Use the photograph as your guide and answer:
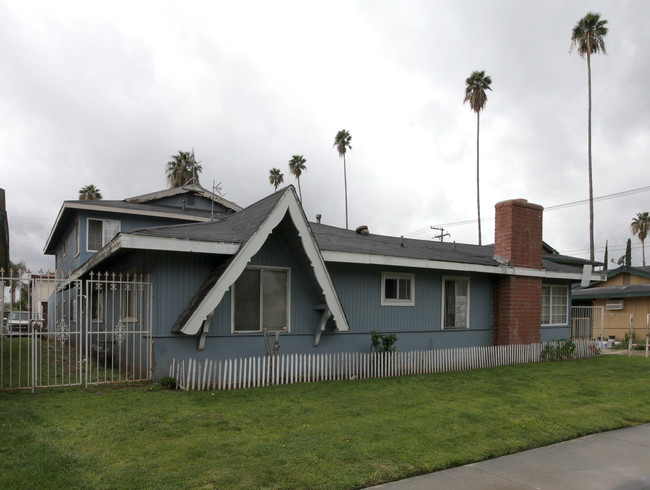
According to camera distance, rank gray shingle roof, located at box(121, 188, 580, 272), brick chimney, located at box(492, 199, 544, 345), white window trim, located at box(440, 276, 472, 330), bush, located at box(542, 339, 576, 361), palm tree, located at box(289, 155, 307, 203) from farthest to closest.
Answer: palm tree, located at box(289, 155, 307, 203) → bush, located at box(542, 339, 576, 361) → brick chimney, located at box(492, 199, 544, 345) → white window trim, located at box(440, 276, 472, 330) → gray shingle roof, located at box(121, 188, 580, 272)

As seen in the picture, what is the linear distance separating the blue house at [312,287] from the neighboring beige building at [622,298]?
10.9 meters

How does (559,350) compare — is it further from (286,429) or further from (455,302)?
(286,429)

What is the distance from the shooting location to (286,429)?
705cm

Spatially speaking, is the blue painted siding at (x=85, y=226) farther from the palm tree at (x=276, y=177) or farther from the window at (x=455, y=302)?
the palm tree at (x=276, y=177)

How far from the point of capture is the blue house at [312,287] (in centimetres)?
1044

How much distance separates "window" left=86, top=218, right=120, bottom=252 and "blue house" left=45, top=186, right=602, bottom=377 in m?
1.00

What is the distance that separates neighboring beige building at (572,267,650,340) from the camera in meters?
26.6

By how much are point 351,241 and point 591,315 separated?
13366 mm

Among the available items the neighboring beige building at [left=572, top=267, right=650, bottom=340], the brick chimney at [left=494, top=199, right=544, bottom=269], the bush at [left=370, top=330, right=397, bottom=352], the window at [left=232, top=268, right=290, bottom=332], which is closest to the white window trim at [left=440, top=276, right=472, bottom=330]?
the brick chimney at [left=494, top=199, right=544, bottom=269]

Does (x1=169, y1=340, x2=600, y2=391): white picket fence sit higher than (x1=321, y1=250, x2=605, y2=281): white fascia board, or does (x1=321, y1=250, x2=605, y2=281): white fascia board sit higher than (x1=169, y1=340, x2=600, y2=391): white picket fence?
(x1=321, y1=250, x2=605, y2=281): white fascia board

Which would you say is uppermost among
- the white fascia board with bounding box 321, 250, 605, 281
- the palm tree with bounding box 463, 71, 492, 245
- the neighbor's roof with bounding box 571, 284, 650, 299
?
the palm tree with bounding box 463, 71, 492, 245

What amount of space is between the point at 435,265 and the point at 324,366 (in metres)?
4.76

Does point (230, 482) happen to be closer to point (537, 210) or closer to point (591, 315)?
point (537, 210)

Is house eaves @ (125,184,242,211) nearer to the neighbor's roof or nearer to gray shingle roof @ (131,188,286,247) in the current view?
gray shingle roof @ (131,188,286,247)
